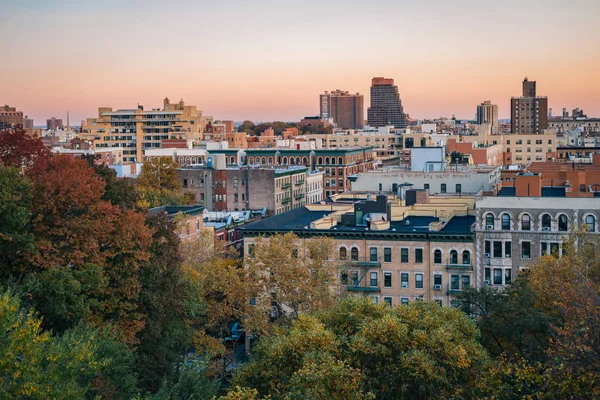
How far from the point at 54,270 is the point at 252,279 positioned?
18.7 metres

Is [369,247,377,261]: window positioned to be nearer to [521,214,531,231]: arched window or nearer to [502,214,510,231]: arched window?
[502,214,510,231]: arched window

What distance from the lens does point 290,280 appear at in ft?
200

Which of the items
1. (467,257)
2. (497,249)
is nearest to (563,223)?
(497,249)

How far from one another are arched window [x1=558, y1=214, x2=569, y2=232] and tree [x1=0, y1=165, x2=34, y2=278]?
39610mm

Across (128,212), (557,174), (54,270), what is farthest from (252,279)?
(557,174)

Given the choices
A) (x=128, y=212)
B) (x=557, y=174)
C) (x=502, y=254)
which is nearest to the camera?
(x=128, y=212)

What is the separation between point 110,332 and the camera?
48.1 metres

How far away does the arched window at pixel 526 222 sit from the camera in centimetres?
6994

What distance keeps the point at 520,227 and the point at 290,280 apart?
1989cm

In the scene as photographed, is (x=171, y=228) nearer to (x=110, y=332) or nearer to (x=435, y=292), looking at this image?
(x=110, y=332)

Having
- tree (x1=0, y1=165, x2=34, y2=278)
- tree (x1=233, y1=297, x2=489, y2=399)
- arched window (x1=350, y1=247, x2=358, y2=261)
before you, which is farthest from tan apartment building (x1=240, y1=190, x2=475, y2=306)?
tree (x1=233, y1=297, x2=489, y2=399)

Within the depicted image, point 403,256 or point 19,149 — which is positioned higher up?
point 19,149

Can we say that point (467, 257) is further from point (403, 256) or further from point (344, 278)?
point (344, 278)

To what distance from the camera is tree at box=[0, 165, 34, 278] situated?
47719 millimetres
